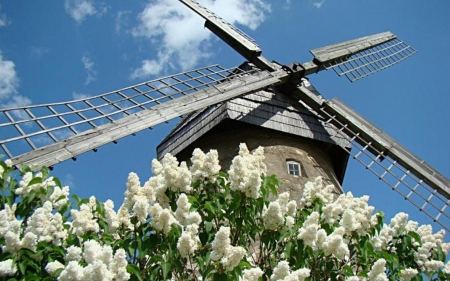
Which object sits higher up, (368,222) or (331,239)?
(368,222)

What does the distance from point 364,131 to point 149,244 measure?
851cm

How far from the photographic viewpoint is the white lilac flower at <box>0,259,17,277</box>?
4008mm

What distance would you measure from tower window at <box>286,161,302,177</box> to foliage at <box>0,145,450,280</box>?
4.66m

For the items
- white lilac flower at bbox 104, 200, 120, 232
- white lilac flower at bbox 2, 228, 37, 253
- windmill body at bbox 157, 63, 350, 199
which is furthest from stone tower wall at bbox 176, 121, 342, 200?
white lilac flower at bbox 2, 228, 37, 253

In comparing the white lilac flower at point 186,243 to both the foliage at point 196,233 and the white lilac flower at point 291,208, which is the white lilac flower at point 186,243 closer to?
the foliage at point 196,233

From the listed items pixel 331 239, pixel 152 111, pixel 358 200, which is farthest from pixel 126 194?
pixel 152 111

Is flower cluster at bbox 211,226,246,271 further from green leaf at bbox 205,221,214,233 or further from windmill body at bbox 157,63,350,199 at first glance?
windmill body at bbox 157,63,350,199

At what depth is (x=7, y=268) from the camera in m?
4.03

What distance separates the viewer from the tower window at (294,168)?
35.7ft

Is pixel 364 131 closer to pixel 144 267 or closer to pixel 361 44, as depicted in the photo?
pixel 361 44

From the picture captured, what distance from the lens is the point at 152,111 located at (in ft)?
29.7

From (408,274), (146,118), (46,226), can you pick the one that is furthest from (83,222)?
(146,118)

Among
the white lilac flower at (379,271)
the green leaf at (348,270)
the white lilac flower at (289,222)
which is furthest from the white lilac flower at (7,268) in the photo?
the white lilac flower at (379,271)

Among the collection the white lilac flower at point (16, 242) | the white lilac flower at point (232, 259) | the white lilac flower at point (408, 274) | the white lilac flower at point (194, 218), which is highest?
the white lilac flower at point (408, 274)
